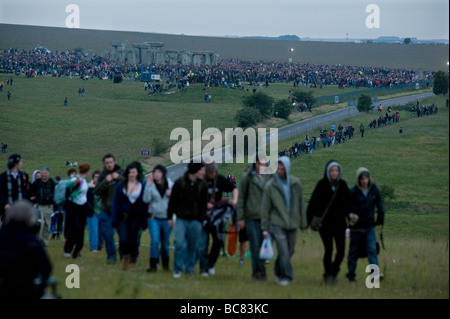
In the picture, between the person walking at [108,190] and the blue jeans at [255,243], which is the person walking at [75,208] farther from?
the blue jeans at [255,243]

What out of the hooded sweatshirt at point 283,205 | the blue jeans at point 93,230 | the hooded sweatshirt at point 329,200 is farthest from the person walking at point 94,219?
the hooded sweatshirt at point 329,200

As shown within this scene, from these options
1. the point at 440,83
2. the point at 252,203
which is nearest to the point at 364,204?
the point at 252,203

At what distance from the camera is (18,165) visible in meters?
12.7

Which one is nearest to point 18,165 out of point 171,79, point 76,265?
point 76,265

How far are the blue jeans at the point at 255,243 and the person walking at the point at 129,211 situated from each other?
62.1 inches

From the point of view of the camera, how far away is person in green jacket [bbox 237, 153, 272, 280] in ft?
36.6

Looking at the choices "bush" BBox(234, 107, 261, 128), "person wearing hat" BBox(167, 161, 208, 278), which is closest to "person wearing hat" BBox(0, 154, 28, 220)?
"person wearing hat" BBox(167, 161, 208, 278)

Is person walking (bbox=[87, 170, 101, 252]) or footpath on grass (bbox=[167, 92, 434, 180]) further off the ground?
person walking (bbox=[87, 170, 101, 252])

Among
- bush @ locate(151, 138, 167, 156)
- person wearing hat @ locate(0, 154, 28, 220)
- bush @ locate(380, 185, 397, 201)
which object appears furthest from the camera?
bush @ locate(151, 138, 167, 156)

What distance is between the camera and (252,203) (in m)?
11.2

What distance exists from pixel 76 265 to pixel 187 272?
1748 millimetres

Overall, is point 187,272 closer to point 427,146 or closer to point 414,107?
point 427,146

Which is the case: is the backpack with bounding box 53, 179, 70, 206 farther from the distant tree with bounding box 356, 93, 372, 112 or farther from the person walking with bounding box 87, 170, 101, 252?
the distant tree with bounding box 356, 93, 372, 112

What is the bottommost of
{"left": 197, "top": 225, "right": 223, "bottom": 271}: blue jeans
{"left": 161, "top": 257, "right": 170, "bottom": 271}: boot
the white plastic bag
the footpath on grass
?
the footpath on grass
